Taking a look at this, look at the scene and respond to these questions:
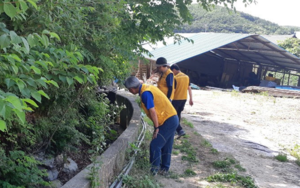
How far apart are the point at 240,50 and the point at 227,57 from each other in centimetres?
582

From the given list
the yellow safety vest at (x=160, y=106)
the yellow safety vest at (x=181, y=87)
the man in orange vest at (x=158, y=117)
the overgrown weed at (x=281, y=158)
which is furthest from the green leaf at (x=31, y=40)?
the overgrown weed at (x=281, y=158)

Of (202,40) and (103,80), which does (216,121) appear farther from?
(202,40)

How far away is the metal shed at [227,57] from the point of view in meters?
26.3

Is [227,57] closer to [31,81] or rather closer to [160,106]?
[160,106]

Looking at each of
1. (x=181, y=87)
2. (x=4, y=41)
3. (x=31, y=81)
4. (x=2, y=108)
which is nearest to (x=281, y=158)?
(x=181, y=87)

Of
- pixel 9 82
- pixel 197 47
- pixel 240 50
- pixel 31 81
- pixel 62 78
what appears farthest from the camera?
pixel 240 50

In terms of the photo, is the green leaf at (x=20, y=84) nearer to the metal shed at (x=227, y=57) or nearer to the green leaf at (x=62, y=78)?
the green leaf at (x=62, y=78)

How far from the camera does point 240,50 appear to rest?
94.6ft

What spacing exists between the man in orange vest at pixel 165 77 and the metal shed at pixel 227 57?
17.8 metres

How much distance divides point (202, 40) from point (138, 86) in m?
26.1

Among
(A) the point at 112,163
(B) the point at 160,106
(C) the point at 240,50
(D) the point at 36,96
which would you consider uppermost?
(C) the point at 240,50

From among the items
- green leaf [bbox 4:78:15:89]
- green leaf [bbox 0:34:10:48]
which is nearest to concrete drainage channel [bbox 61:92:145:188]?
green leaf [bbox 4:78:15:89]

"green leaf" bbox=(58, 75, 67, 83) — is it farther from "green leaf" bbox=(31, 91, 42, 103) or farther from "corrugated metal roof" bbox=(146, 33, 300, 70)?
"corrugated metal roof" bbox=(146, 33, 300, 70)

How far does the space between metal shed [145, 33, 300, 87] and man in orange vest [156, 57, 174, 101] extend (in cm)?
1783
